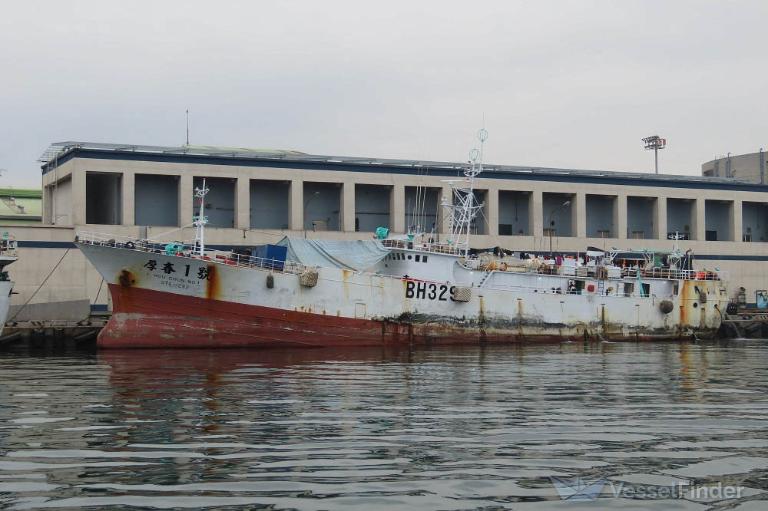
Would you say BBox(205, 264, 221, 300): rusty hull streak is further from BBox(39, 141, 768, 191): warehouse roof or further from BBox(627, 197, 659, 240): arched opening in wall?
BBox(627, 197, 659, 240): arched opening in wall

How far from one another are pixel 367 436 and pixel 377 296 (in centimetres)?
2831

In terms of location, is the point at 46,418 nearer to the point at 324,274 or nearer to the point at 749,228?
the point at 324,274

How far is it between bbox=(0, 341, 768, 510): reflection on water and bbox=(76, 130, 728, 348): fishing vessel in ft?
39.2

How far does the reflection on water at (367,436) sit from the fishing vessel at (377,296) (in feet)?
39.2

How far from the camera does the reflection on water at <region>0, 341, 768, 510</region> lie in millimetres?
11102

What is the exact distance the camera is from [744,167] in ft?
285

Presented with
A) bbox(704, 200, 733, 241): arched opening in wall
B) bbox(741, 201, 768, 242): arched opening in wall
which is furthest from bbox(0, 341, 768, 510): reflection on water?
bbox(741, 201, 768, 242): arched opening in wall

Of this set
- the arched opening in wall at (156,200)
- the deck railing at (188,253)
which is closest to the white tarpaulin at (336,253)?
the deck railing at (188,253)

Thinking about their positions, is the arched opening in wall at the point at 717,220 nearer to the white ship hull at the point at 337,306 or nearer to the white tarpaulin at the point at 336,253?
the white ship hull at the point at 337,306

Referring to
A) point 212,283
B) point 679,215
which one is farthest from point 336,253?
point 679,215

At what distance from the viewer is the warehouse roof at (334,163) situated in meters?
57.9

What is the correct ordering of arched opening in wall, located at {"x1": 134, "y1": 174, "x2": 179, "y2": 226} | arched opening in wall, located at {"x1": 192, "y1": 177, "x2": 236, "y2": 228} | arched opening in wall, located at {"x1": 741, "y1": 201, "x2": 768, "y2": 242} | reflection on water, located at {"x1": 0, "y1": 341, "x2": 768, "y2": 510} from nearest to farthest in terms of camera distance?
reflection on water, located at {"x1": 0, "y1": 341, "x2": 768, "y2": 510}
arched opening in wall, located at {"x1": 134, "y1": 174, "x2": 179, "y2": 226}
arched opening in wall, located at {"x1": 192, "y1": 177, "x2": 236, "y2": 228}
arched opening in wall, located at {"x1": 741, "y1": 201, "x2": 768, "y2": 242}

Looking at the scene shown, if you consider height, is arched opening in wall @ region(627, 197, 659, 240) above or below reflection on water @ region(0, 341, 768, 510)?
above

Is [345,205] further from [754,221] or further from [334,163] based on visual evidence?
[754,221]
